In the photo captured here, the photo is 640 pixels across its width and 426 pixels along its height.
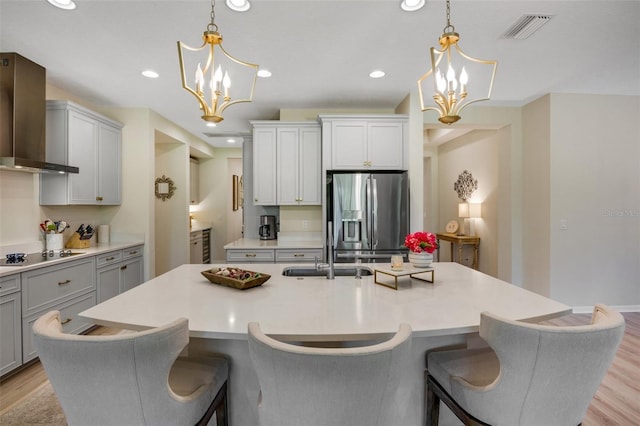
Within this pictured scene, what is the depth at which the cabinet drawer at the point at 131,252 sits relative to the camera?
12.5ft

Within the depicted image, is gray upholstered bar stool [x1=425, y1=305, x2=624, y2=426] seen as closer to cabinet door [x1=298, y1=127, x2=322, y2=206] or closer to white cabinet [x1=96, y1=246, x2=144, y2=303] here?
cabinet door [x1=298, y1=127, x2=322, y2=206]

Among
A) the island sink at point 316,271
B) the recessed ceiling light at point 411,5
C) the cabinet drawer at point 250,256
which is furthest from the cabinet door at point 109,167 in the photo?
the recessed ceiling light at point 411,5

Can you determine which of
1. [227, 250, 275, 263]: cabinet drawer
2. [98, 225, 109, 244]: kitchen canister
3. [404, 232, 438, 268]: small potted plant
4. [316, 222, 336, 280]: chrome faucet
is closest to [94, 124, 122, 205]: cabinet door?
[98, 225, 109, 244]: kitchen canister

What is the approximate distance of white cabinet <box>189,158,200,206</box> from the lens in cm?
689

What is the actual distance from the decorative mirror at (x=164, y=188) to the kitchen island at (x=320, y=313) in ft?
13.4

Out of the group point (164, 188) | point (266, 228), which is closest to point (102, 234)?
point (164, 188)

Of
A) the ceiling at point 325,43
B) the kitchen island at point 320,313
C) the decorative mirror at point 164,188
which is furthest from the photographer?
the decorative mirror at point 164,188

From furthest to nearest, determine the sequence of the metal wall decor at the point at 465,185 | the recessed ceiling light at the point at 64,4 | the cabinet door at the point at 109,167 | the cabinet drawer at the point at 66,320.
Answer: the metal wall decor at the point at 465,185 → the cabinet door at the point at 109,167 → the cabinet drawer at the point at 66,320 → the recessed ceiling light at the point at 64,4

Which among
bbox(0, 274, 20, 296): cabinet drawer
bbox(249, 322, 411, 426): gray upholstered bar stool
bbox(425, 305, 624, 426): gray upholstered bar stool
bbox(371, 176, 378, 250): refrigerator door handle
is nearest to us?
bbox(249, 322, 411, 426): gray upholstered bar stool

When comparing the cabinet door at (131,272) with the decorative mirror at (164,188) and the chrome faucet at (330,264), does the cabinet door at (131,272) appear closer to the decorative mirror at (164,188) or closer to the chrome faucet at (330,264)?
the decorative mirror at (164,188)

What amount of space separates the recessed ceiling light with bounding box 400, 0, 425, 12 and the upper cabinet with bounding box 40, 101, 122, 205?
3323 mm

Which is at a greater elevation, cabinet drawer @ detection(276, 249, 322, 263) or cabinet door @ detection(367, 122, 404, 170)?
cabinet door @ detection(367, 122, 404, 170)

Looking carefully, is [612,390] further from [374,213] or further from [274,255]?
[274,255]

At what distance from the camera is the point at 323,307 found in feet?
4.65
